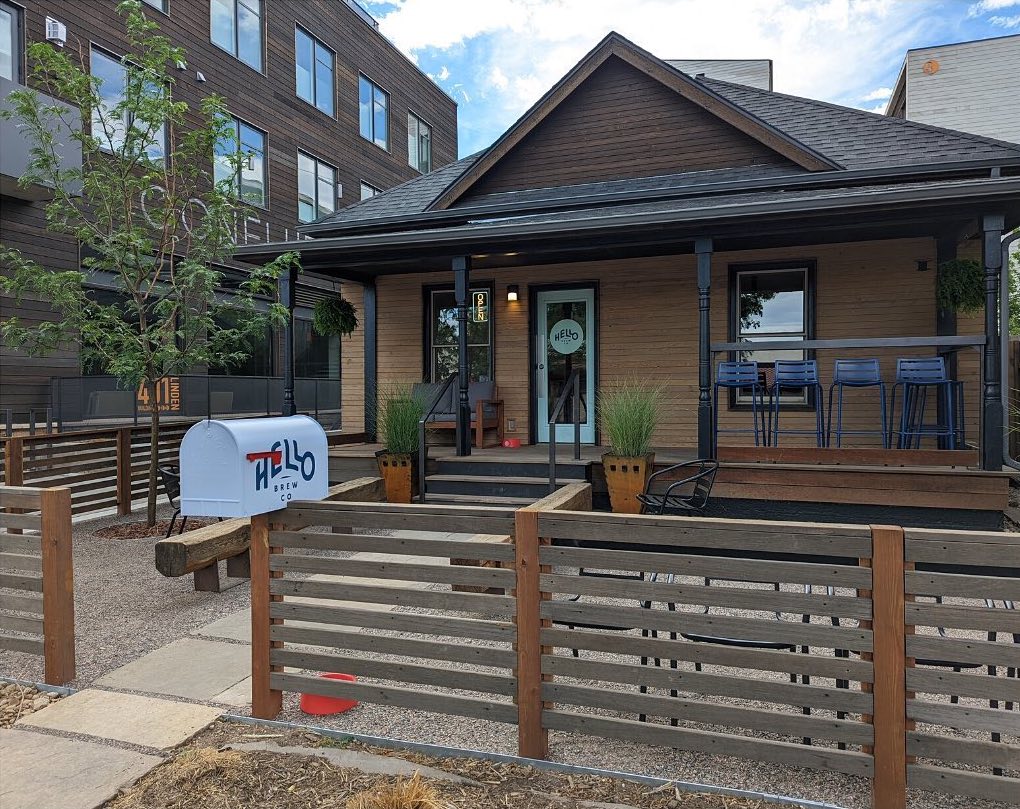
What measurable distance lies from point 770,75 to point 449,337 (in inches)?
445

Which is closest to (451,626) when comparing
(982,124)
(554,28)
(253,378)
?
(253,378)

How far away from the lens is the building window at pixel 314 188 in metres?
18.3

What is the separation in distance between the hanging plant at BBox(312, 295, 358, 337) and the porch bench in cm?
124

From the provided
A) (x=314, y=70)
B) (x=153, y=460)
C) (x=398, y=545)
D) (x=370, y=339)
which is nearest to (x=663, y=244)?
(x=370, y=339)

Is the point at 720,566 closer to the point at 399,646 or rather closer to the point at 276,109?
the point at 399,646

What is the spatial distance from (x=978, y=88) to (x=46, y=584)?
20.8 metres

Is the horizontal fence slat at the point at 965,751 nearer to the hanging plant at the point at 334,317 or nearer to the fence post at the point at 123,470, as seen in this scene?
the fence post at the point at 123,470

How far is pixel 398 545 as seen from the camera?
2787mm

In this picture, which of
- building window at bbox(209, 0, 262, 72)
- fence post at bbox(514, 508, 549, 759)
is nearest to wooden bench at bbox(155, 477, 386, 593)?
fence post at bbox(514, 508, 549, 759)

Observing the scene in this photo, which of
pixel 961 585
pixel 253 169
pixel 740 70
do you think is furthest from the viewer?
pixel 253 169

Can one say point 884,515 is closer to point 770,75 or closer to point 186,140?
point 186,140

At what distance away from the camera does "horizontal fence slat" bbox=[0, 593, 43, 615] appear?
333 cm

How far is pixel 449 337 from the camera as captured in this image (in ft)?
31.8

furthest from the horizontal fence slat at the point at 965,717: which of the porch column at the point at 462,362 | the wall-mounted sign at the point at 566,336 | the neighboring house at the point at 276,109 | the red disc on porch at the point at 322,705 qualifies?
the neighboring house at the point at 276,109
